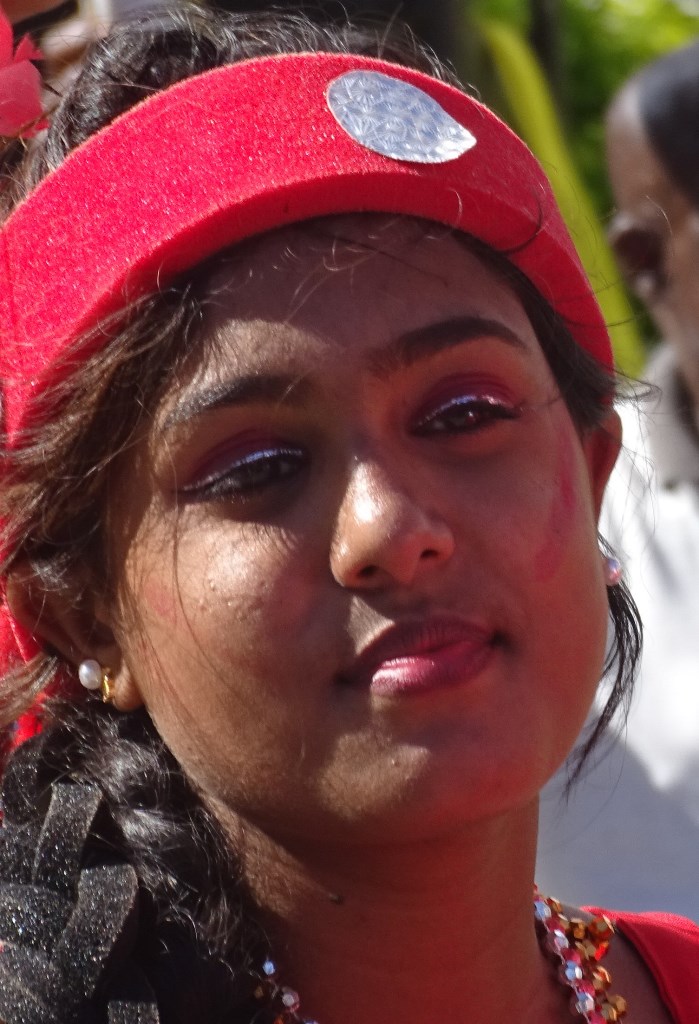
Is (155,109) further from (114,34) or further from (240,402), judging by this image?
(240,402)

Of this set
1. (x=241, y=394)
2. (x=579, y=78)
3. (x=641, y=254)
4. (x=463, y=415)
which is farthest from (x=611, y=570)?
(x=579, y=78)

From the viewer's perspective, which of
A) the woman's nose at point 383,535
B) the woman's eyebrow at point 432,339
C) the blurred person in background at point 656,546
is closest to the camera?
the woman's nose at point 383,535

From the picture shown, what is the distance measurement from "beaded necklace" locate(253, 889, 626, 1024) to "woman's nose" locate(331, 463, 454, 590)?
730 millimetres

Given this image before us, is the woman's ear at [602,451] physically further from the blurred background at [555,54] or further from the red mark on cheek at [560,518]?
the blurred background at [555,54]

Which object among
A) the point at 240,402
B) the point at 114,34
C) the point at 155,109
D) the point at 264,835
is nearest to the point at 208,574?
the point at 240,402

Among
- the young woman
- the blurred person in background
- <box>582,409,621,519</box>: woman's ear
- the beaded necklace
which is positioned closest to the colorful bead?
the beaded necklace

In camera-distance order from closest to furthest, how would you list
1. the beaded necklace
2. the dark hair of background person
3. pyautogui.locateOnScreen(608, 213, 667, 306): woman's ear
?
the beaded necklace
the dark hair of background person
pyautogui.locateOnScreen(608, 213, 667, 306): woman's ear

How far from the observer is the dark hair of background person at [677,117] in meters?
3.84

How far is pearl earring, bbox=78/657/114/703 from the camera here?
1809 millimetres

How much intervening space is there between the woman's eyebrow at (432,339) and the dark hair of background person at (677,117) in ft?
7.42

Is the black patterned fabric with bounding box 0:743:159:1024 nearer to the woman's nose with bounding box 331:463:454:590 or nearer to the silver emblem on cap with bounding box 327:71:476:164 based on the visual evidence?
the woman's nose with bounding box 331:463:454:590

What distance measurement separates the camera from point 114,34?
6.39 ft

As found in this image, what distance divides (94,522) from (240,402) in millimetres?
275

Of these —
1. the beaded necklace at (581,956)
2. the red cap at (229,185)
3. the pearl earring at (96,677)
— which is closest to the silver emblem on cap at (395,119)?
the red cap at (229,185)
